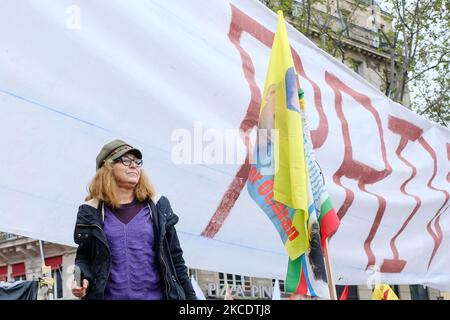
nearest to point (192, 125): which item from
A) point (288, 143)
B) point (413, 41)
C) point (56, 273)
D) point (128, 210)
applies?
point (288, 143)

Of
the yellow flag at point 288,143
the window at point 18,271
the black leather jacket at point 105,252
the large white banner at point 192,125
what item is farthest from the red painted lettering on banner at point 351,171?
the window at point 18,271

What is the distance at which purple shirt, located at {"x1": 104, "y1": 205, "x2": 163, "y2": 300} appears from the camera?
127 inches

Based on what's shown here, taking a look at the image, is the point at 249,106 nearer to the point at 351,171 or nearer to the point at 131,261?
the point at 351,171

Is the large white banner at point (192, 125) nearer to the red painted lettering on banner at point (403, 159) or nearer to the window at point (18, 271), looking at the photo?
the red painted lettering on banner at point (403, 159)

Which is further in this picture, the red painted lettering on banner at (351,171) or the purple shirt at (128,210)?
the red painted lettering on banner at (351,171)

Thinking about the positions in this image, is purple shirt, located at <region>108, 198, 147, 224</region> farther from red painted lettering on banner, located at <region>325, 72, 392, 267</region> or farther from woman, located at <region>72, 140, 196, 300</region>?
red painted lettering on banner, located at <region>325, 72, 392, 267</region>

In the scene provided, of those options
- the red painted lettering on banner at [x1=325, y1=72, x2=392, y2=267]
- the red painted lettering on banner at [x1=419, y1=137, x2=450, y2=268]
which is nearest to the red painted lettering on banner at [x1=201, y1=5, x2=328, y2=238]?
the red painted lettering on banner at [x1=325, y1=72, x2=392, y2=267]

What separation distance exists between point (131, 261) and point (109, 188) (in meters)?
0.32

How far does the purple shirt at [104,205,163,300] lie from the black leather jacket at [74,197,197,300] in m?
0.03

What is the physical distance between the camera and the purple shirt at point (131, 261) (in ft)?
10.6

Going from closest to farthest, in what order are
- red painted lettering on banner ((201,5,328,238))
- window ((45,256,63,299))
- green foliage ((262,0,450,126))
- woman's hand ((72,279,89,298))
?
woman's hand ((72,279,89,298)), red painted lettering on banner ((201,5,328,238)), green foliage ((262,0,450,126)), window ((45,256,63,299))

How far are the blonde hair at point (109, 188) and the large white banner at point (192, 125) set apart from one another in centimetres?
45

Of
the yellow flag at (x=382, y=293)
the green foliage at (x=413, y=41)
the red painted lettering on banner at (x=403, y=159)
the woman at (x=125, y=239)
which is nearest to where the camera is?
the woman at (x=125, y=239)

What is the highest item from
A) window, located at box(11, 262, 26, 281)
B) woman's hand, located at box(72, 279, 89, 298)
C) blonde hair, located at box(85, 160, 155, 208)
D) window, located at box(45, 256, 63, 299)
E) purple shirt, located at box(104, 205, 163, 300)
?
window, located at box(11, 262, 26, 281)
